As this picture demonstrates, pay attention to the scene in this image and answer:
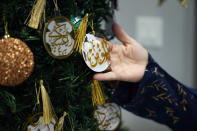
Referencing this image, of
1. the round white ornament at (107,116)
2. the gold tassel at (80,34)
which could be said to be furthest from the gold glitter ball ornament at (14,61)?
the round white ornament at (107,116)

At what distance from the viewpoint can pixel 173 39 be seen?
1.23 m

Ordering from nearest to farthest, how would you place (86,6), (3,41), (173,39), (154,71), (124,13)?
1. (3,41)
2. (86,6)
3. (154,71)
4. (124,13)
5. (173,39)

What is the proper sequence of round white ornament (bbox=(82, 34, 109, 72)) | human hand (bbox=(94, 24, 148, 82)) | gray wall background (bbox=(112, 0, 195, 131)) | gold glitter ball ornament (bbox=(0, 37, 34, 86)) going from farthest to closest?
gray wall background (bbox=(112, 0, 195, 131)) → human hand (bbox=(94, 24, 148, 82)) → round white ornament (bbox=(82, 34, 109, 72)) → gold glitter ball ornament (bbox=(0, 37, 34, 86))

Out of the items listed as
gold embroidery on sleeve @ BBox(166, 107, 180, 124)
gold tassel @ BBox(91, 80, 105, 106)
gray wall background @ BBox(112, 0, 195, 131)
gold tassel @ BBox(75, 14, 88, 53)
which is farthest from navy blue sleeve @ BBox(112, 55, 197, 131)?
gray wall background @ BBox(112, 0, 195, 131)

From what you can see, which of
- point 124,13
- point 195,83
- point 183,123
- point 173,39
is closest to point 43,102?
point 183,123

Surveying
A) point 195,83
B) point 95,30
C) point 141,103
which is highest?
point 95,30

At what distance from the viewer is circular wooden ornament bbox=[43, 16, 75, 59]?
0.40 metres

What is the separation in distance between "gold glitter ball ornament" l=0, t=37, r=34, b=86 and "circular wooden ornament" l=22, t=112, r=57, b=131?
82 millimetres

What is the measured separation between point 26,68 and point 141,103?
0.41 meters

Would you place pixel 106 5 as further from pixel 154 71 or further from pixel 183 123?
pixel 183 123

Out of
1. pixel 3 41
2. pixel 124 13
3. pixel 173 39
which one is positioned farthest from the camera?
pixel 173 39

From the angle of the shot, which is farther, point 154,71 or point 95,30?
point 154,71

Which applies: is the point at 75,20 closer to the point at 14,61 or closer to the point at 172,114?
the point at 14,61

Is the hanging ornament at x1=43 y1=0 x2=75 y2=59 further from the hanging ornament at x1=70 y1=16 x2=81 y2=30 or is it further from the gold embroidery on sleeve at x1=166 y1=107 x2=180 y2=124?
the gold embroidery on sleeve at x1=166 y1=107 x2=180 y2=124
